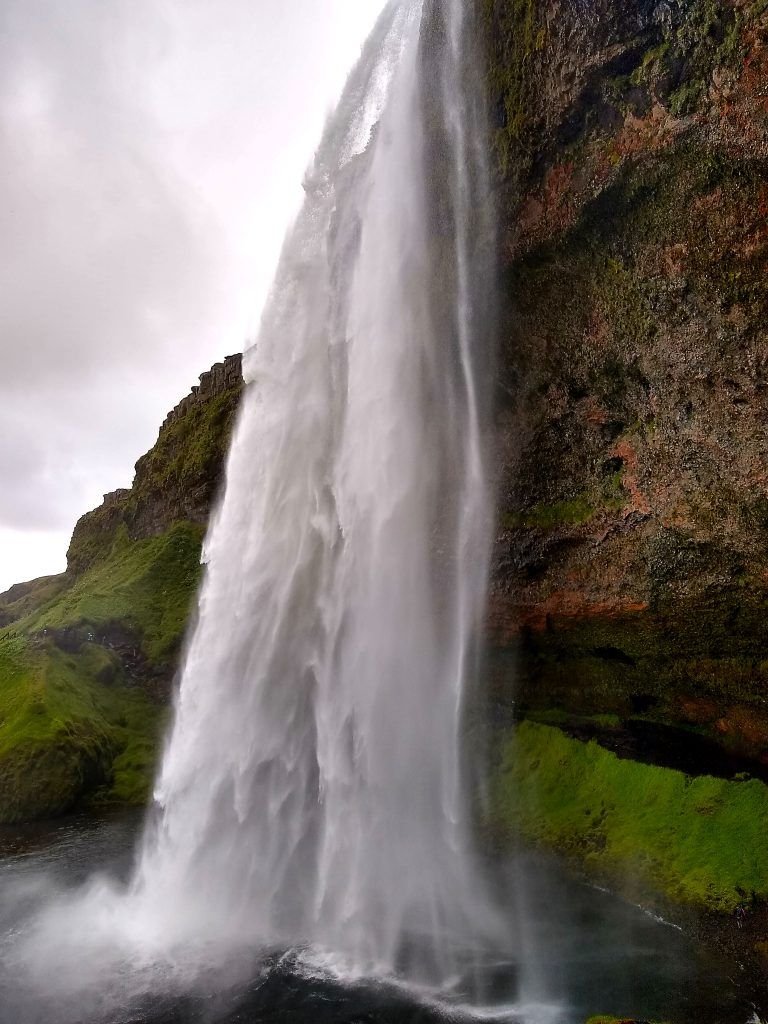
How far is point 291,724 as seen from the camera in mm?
14719

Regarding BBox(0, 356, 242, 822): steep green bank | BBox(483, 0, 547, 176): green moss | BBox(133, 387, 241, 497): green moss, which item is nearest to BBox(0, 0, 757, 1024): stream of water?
BBox(483, 0, 547, 176): green moss

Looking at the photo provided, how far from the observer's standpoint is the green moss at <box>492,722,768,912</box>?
12.4 meters

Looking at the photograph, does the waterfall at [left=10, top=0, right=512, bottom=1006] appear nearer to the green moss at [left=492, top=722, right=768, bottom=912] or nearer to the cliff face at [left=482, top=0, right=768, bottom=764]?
the cliff face at [left=482, top=0, right=768, bottom=764]

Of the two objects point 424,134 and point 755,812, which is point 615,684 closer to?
point 755,812

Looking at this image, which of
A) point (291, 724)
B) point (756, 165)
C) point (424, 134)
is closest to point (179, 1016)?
point (291, 724)

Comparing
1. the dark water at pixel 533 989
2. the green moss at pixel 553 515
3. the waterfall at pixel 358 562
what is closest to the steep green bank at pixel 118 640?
the waterfall at pixel 358 562

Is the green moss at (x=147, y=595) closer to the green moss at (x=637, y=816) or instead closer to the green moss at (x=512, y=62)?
the green moss at (x=637, y=816)

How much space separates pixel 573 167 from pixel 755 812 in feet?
41.4

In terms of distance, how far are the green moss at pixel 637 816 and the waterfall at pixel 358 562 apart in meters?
1.97

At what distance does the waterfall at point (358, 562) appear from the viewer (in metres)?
13.4

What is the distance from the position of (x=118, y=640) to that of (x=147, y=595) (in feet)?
10.4

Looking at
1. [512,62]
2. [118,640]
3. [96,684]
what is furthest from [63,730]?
[512,62]

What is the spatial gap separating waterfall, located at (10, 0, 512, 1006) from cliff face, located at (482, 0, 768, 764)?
122 cm

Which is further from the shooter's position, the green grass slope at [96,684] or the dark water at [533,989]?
the green grass slope at [96,684]
